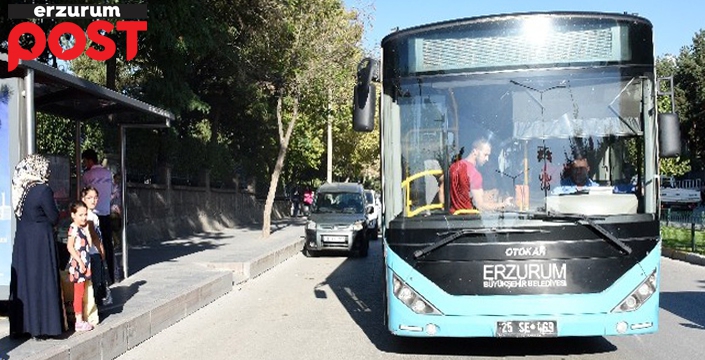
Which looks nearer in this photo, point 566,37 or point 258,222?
point 566,37

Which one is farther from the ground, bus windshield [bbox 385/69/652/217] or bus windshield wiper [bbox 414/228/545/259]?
bus windshield [bbox 385/69/652/217]

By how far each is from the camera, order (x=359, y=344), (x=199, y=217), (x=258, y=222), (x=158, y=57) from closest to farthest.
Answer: (x=359, y=344) < (x=158, y=57) < (x=199, y=217) < (x=258, y=222)

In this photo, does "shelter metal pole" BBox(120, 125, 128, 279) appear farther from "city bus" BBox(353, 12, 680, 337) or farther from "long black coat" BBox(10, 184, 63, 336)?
"city bus" BBox(353, 12, 680, 337)

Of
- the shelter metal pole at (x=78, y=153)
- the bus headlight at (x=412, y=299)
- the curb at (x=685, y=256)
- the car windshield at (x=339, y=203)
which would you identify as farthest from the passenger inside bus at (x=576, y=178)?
the car windshield at (x=339, y=203)

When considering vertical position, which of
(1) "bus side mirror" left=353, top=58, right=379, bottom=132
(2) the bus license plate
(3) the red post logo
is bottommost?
(2) the bus license plate

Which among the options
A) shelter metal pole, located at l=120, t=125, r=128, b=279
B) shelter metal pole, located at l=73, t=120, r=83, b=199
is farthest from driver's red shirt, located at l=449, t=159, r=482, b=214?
shelter metal pole, located at l=73, t=120, r=83, b=199

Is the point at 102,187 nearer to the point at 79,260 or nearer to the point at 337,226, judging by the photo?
the point at 79,260

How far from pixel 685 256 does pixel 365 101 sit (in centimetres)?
1341

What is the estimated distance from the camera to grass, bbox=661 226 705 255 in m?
19.2

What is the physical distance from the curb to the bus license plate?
11.6 metres

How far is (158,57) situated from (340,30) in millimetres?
8368

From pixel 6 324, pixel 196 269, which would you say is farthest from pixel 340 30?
pixel 6 324

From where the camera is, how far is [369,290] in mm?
12461

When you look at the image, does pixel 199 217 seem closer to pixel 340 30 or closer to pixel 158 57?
pixel 340 30
